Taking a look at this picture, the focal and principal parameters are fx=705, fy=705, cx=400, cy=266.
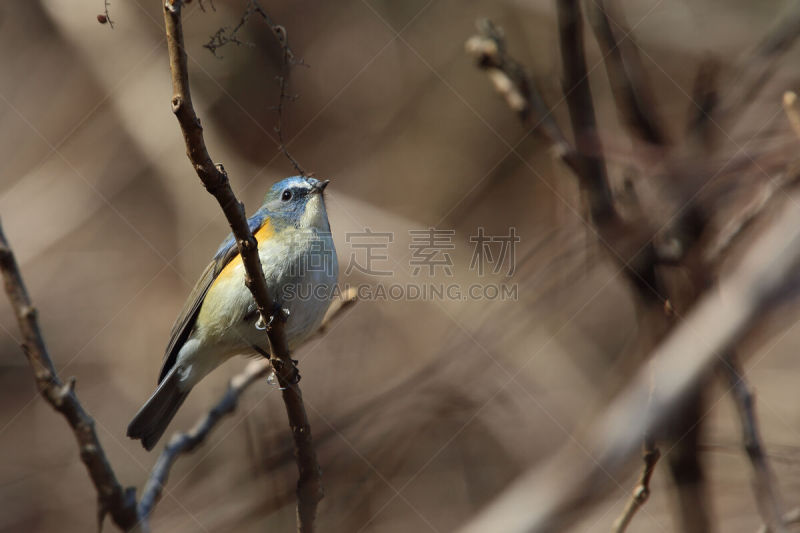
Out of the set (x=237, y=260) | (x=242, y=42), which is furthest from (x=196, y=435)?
(x=242, y=42)

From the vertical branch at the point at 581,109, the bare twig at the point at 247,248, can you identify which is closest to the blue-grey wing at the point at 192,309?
the bare twig at the point at 247,248

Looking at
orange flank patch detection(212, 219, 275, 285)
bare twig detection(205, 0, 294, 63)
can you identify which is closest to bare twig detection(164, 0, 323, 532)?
bare twig detection(205, 0, 294, 63)

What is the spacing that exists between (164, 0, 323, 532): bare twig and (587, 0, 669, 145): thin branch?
1227mm

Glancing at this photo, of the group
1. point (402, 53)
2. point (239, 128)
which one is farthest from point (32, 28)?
point (402, 53)

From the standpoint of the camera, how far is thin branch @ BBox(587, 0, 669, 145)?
218cm

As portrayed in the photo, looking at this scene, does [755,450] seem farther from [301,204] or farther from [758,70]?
[301,204]

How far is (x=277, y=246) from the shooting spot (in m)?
3.70

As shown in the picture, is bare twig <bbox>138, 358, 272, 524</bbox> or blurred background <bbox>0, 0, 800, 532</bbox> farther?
blurred background <bbox>0, 0, 800, 532</bbox>

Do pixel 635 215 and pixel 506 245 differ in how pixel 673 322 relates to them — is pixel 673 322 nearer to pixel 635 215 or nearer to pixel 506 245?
pixel 635 215

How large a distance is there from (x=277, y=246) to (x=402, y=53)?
2.99 metres

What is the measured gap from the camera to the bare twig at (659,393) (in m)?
1.26

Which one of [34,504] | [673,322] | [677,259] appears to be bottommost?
[34,504]

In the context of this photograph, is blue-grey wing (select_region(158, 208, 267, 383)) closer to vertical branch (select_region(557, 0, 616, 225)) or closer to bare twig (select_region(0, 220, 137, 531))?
bare twig (select_region(0, 220, 137, 531))

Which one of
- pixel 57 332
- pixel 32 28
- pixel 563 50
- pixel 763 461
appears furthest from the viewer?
pixel 32 28
